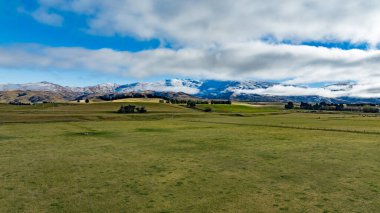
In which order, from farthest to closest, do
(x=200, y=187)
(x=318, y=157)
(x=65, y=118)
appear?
1. (x=65, y=118)
2. (x=318, y=157)
3. (x=200, y=187)

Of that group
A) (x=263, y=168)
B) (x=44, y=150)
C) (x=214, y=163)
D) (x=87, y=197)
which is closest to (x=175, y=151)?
(x=214, y=163)

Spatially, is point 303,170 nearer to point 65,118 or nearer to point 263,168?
point 263,168

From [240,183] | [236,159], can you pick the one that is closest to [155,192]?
[240,183]

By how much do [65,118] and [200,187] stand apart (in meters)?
110

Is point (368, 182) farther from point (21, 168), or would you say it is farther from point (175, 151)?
point (21, 168)

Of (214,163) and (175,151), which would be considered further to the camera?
(175,151)

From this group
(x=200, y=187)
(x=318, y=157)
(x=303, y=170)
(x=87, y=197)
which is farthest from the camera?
(x=318, y=157)

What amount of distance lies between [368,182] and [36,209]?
2757cm

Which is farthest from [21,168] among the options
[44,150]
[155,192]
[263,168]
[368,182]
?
[368,182]

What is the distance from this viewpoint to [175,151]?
4681cm

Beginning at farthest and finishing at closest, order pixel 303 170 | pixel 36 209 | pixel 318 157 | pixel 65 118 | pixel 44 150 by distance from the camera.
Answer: pixel 65 118 → pixel 44 150 → pixel 318 157 → pixel 303 170 → pixel 36 209

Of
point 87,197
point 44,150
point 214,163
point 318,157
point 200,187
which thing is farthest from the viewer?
point 44,150

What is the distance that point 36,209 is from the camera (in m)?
21.0

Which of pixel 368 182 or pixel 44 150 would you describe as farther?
pixel 44 150
